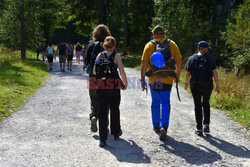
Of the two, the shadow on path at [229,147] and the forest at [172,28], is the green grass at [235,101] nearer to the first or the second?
the forest at [172,28]

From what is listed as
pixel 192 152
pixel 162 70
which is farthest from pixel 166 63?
pixel 192 152

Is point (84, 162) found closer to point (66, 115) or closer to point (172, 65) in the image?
point (172, 65)

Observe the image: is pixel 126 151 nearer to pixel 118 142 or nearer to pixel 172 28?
pixel 118 142

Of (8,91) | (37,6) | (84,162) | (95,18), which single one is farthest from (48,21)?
(84,162)

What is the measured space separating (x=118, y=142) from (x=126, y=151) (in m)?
0.47

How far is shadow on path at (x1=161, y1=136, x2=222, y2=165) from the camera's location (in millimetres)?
4309

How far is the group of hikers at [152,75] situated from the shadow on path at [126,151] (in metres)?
0.15

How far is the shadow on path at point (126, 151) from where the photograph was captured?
4.31 m

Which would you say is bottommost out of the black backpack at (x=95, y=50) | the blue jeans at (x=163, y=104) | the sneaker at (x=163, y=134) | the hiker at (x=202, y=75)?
the sneaker at (x=163, y=134)

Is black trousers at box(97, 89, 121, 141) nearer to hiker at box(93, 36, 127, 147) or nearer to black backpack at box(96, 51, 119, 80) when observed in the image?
hiker at box(93, 36, 127, 147)

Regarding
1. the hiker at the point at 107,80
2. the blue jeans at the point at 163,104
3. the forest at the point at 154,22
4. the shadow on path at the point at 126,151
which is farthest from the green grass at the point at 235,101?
the hiker at the point at 107,80

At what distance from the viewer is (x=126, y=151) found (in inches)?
183

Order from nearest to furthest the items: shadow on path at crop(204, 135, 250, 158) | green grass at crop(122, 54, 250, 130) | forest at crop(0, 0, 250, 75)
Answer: shadow on path at crop(204, 135, 250, 158) → green grass at crop(122, 54, 250, 130) → forest at crop(0, 0, 250, 75)

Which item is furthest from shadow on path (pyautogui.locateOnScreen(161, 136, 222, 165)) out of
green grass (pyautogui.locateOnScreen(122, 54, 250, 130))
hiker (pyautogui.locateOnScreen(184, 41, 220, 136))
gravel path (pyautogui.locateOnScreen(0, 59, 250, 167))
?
green grass (pyautogui.locateOnScreen(122, 54, 250, 130))
